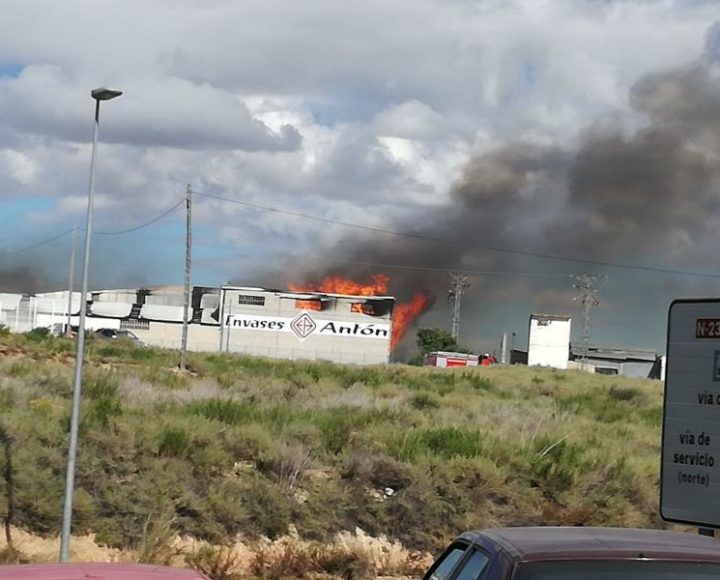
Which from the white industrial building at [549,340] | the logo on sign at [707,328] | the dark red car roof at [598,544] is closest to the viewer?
the dark red car roof at [598,544]

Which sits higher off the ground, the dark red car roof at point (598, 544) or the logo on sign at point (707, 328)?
the logo on sign at point (707, 328)

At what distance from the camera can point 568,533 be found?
18.3ft

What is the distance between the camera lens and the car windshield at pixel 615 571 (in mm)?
4816

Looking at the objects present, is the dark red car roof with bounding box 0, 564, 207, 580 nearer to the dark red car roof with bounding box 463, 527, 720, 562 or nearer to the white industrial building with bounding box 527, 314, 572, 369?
the dark red car roof with bounding box 463, 527, 720, 562

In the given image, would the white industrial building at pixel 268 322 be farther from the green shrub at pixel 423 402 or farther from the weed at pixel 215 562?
the weed at pixel 215 562

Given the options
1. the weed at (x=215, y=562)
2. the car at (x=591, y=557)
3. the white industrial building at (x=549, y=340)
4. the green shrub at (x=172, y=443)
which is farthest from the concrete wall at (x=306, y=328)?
the car at (x=591, y=557)

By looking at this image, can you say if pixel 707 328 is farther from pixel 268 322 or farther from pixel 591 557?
pixel 268 322

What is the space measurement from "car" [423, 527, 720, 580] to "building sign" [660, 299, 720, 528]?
3242 millimetres

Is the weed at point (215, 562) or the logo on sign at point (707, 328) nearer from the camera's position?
the logo on sign at point (707, 328)

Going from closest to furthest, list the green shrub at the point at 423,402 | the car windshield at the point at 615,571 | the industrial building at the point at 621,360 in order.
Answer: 1. the car windshield at the point at 615,571
2. the green shrub at the point at 423,402
3. the industrial building at the point at 621,360

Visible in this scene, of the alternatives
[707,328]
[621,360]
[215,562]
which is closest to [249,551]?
[215,562]

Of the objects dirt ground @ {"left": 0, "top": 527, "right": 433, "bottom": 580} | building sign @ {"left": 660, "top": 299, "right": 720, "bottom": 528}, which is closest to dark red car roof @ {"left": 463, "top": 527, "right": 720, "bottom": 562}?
building sign @ {"left": 660, "top": 299, "right": 720, "bottom": 528}

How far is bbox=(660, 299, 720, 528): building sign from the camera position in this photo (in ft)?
28.6

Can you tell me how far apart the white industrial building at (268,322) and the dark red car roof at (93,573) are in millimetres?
90737
